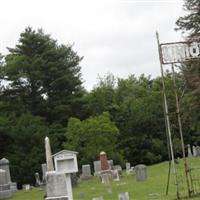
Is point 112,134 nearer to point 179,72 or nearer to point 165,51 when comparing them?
point 179,72

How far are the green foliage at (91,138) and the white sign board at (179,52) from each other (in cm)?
2457

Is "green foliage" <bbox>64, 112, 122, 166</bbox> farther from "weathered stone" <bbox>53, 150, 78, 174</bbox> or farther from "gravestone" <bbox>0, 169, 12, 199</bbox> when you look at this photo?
"weathered stone" <bbox>53, 150, 78, 174</bbox>

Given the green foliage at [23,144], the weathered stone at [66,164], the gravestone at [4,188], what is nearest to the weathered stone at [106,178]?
A: the gravestone at [4,188]

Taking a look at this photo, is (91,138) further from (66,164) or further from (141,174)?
(66,164)

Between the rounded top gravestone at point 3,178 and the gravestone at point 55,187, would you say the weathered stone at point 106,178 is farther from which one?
the gravestone at point 55,187

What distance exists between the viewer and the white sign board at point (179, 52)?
50.3 feet

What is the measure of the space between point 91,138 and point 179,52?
24.9m

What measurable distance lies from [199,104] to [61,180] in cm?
2482

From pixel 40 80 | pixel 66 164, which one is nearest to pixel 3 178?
pixel 66 164

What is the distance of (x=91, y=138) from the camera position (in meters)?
39.9

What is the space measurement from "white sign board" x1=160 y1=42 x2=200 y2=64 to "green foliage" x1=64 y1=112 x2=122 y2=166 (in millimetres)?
24568

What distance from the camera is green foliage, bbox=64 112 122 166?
1572 inches

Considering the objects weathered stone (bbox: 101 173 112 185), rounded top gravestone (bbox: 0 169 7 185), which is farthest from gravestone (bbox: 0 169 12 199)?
weathered stone (bbox: 101 173 112 185)

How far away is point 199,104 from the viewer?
123ft
